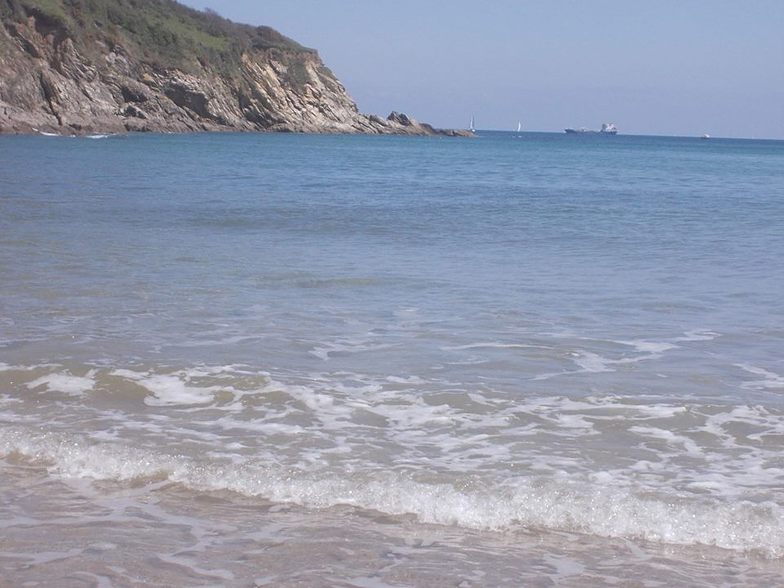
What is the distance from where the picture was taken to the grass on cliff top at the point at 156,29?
234ft

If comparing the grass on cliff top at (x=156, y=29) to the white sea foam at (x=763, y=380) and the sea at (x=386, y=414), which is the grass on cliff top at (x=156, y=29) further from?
the white sea foam at (x=763, y=380)

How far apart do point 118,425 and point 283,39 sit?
116738 millimetres

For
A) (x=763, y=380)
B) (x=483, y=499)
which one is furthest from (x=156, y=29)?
(x=483, y=499)

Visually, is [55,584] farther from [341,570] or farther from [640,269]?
[640,269]

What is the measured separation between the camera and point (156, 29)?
89625 millimetres

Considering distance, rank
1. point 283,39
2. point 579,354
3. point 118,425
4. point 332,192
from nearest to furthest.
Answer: point 118,425 → point 579,354 → point 332,192 → point 283,39

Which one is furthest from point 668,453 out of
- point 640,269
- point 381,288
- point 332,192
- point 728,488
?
point 332,192

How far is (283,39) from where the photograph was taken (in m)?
118

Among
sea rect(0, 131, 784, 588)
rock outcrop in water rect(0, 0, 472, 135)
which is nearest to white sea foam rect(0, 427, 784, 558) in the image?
sea rect(0, 131, 784, 588)

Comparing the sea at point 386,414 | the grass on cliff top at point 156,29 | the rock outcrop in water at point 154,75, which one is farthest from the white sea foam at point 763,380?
the grass on cliff top at point 156,29

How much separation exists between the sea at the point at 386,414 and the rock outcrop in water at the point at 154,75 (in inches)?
2103

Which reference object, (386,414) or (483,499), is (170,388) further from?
(483,499)

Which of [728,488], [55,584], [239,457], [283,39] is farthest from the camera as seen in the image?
[283,39]

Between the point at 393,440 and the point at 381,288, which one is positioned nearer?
the point at 393,440
